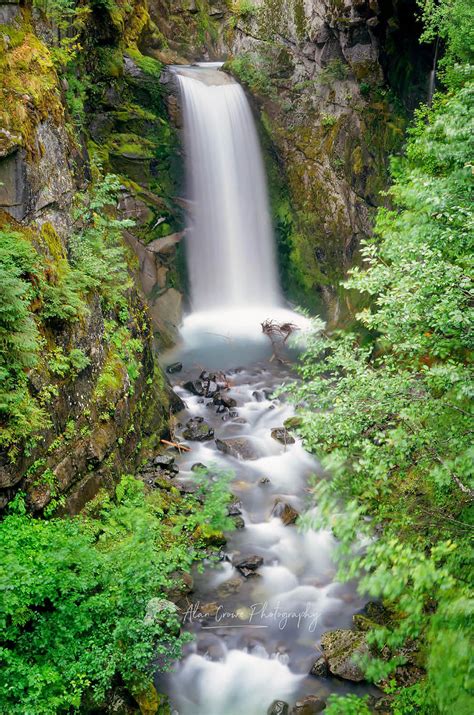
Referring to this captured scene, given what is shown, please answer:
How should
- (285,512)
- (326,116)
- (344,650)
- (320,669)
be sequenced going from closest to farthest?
(320,669) → (344,650) → (285,512) → (326,116)

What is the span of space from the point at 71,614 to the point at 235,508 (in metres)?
4.43

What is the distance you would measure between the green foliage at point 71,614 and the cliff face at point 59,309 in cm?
84

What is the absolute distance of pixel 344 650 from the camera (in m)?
6.82

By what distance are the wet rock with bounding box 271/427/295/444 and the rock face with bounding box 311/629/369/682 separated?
16.3ft

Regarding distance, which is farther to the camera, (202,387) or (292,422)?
(202,387)

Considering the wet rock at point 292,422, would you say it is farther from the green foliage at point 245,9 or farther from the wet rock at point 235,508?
the green foliage at point 245,9

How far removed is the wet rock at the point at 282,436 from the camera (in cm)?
1184

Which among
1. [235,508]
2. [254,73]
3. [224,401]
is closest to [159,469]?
[235,508]

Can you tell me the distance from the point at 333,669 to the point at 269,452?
540 centimetres

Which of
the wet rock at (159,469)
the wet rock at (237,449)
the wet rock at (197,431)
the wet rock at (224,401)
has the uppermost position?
the wet rock at (159,469)

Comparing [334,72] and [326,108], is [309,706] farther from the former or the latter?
[334,72]

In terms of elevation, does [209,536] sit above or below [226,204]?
below

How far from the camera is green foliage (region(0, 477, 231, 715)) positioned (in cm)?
510

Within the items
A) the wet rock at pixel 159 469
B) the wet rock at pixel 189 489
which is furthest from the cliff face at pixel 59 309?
the wet rock at pixel 189 489
